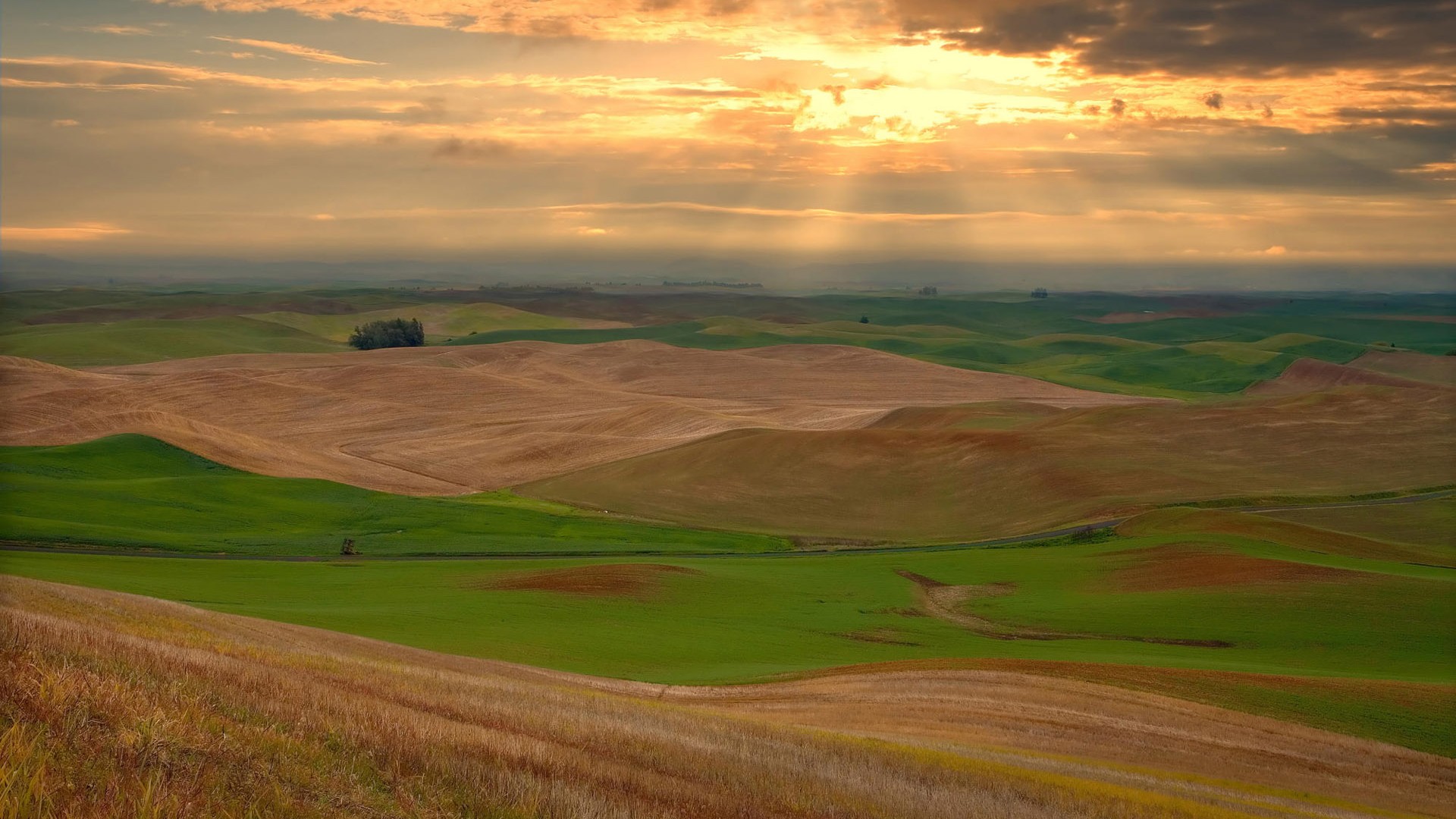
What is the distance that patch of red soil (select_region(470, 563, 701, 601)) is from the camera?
43.5 metres

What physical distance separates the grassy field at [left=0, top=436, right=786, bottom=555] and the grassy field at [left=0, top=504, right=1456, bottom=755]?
6.09 metres

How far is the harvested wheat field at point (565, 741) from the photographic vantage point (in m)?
8.33

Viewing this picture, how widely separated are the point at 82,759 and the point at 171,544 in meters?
47.6

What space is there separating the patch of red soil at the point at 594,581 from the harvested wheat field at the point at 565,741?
1633 centimetres

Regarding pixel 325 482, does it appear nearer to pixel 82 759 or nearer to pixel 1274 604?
pixel 1274 604

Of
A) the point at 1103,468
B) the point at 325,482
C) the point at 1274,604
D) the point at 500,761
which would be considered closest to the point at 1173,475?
the point at 1103,468

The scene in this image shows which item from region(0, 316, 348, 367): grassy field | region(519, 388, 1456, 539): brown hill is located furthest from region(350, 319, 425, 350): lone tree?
region(519, 388, 1456, 539): brown hill

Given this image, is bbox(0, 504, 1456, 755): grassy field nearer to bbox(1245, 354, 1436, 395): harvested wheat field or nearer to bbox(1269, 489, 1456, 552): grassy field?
bbox(1269, 489, 1456, 552): grassy field

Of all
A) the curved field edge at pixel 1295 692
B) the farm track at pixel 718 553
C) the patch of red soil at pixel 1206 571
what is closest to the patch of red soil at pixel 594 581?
the farm track at pixel 718 553

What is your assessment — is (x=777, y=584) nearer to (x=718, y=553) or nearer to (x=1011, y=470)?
(x=718, y=553)

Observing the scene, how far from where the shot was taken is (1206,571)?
156 feet

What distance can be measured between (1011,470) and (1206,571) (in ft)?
92.0

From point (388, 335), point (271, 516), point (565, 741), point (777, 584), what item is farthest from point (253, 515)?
point (388, 335)

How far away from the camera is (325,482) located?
2781 inches
